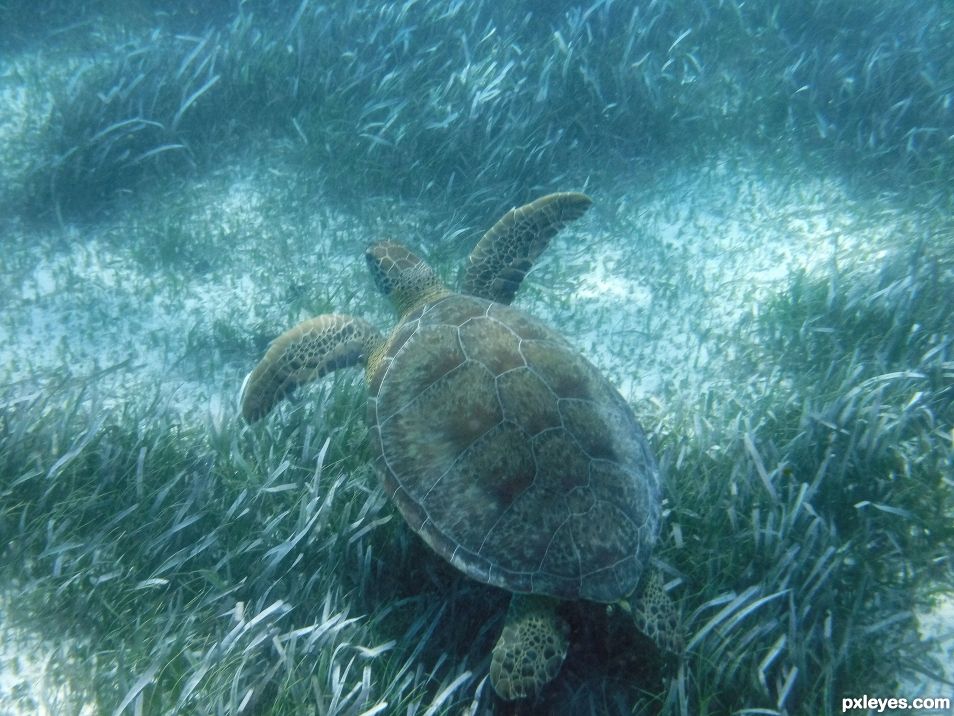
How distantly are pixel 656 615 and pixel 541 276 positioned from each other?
3.05 metres

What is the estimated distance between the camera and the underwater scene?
2.26 m

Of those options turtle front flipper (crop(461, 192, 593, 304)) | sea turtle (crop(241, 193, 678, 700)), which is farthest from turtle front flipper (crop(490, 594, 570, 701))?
turtle front flipper (crop(461, 192, 593, 304))

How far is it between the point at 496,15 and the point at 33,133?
528 cm

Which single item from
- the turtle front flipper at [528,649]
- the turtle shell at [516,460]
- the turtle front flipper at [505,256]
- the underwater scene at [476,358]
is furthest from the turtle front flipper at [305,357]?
the turtle front flipper at [528,649]

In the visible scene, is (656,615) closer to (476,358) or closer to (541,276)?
(476,358)

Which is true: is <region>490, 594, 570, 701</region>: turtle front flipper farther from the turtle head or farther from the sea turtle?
the turtle head

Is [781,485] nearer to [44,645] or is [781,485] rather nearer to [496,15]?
[44,645]

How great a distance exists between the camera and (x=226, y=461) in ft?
9.44

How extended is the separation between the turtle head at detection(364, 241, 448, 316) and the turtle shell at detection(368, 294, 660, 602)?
79 centimetres

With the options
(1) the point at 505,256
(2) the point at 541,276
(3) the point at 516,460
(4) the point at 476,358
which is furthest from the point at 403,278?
(3) the point at 516,460

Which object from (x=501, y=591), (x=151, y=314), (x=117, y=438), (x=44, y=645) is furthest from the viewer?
(x=151, y=314)

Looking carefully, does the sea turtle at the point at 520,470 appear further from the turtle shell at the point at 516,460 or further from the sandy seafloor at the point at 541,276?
the sandy seafloor at the point at 541,276

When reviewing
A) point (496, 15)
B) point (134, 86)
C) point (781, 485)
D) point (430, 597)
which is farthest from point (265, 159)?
point (781, 485)

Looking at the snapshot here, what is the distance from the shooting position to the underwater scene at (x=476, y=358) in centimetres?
226
